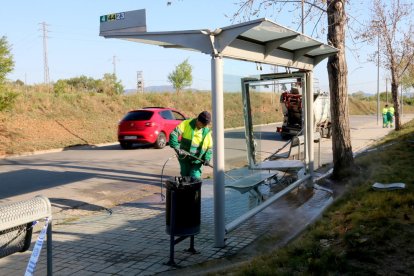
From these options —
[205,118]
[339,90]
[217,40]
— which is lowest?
[205,118]

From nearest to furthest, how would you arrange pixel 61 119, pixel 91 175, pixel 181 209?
pixel 181 209
pixel 91 175
pixel 61 119

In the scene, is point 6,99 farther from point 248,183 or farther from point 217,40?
point 217,40

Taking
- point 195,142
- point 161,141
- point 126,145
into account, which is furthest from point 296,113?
point 195,142

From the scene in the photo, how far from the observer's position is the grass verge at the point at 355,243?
14.3ft

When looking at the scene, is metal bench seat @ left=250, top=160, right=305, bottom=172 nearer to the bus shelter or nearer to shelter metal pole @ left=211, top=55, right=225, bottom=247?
the bus shelter

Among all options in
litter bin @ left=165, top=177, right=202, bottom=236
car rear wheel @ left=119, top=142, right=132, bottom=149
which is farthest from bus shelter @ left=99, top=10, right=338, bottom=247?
car rear wheel @ left=119, top=142, right=132, bottom=149

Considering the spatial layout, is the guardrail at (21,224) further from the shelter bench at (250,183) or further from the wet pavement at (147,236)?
the shelter bench at (250,183)

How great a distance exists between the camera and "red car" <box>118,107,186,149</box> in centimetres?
1878

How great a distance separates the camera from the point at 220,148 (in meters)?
5.58

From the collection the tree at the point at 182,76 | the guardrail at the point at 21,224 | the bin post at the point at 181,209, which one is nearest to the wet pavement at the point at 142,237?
the bin post at the point at 181,209

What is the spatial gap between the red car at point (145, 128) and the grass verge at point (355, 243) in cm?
1211

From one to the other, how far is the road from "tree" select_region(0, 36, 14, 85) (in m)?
3.85

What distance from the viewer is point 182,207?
5.21 m

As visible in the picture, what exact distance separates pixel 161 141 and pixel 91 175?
7.12m
